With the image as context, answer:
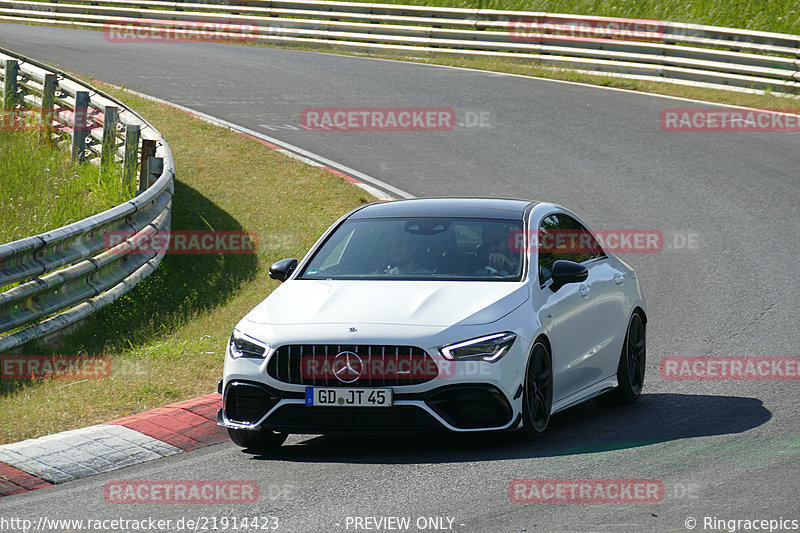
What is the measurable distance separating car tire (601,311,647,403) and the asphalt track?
14 centimetres

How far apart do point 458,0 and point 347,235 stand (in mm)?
25244

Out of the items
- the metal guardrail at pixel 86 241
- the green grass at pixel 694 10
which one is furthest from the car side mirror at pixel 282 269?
the green grass at pixel 694 10

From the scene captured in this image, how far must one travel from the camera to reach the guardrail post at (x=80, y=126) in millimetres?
16047

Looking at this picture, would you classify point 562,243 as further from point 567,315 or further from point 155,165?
point 155,165

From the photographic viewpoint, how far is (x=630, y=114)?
72.3 ft

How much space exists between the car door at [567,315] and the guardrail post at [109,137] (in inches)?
313

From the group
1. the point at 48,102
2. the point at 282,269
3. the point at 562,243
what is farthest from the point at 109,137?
the point at 562,243

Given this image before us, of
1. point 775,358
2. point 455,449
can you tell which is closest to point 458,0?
point 775,358

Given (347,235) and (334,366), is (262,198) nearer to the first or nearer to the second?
(347,235)

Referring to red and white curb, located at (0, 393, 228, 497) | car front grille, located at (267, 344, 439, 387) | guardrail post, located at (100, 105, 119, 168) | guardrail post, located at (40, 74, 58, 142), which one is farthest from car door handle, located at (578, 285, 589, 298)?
guardrail post, located at (40, 74, 58, 142)

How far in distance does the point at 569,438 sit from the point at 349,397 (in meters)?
1.51

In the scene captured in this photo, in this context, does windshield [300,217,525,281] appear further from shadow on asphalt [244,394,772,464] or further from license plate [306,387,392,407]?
license plate [306,387,392,407]

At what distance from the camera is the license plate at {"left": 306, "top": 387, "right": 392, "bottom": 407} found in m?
7.21

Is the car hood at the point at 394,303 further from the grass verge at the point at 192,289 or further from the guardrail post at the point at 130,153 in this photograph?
the guardrail post at the point at 130,153
